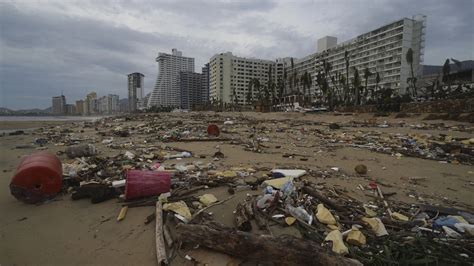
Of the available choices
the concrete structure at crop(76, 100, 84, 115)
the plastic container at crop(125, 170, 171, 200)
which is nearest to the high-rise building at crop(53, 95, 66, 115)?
the concrete structure at crop(76, 100, 84, 115)

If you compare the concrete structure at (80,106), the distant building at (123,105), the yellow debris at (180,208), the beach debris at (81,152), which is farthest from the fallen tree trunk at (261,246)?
the distant building at (123,105)

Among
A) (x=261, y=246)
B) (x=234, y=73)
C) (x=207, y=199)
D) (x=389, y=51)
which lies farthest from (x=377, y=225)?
(x=234, y=73)

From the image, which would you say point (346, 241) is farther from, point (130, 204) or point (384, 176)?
point (384, 176)

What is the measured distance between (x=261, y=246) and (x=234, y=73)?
9037cm

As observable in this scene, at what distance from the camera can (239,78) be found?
298 feet

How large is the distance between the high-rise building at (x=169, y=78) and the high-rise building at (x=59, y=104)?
33.0 m

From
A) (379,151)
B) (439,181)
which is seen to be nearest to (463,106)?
(379,151)

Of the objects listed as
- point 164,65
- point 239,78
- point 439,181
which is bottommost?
point 439,181

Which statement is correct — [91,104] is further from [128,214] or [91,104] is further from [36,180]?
[128,214]

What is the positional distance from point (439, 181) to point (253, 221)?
4.33 meters

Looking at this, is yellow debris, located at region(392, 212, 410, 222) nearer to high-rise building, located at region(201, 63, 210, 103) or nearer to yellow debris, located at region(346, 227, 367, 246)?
yellow debris, located at region(346, 227, 367, 246)

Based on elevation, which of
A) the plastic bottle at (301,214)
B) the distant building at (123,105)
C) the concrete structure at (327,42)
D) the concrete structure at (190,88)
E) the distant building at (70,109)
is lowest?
the plastic bottle at (301,214)

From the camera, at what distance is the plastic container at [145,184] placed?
138 inches

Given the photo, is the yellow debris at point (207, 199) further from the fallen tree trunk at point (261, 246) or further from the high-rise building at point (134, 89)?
the high-rise building at point (134, 89)
